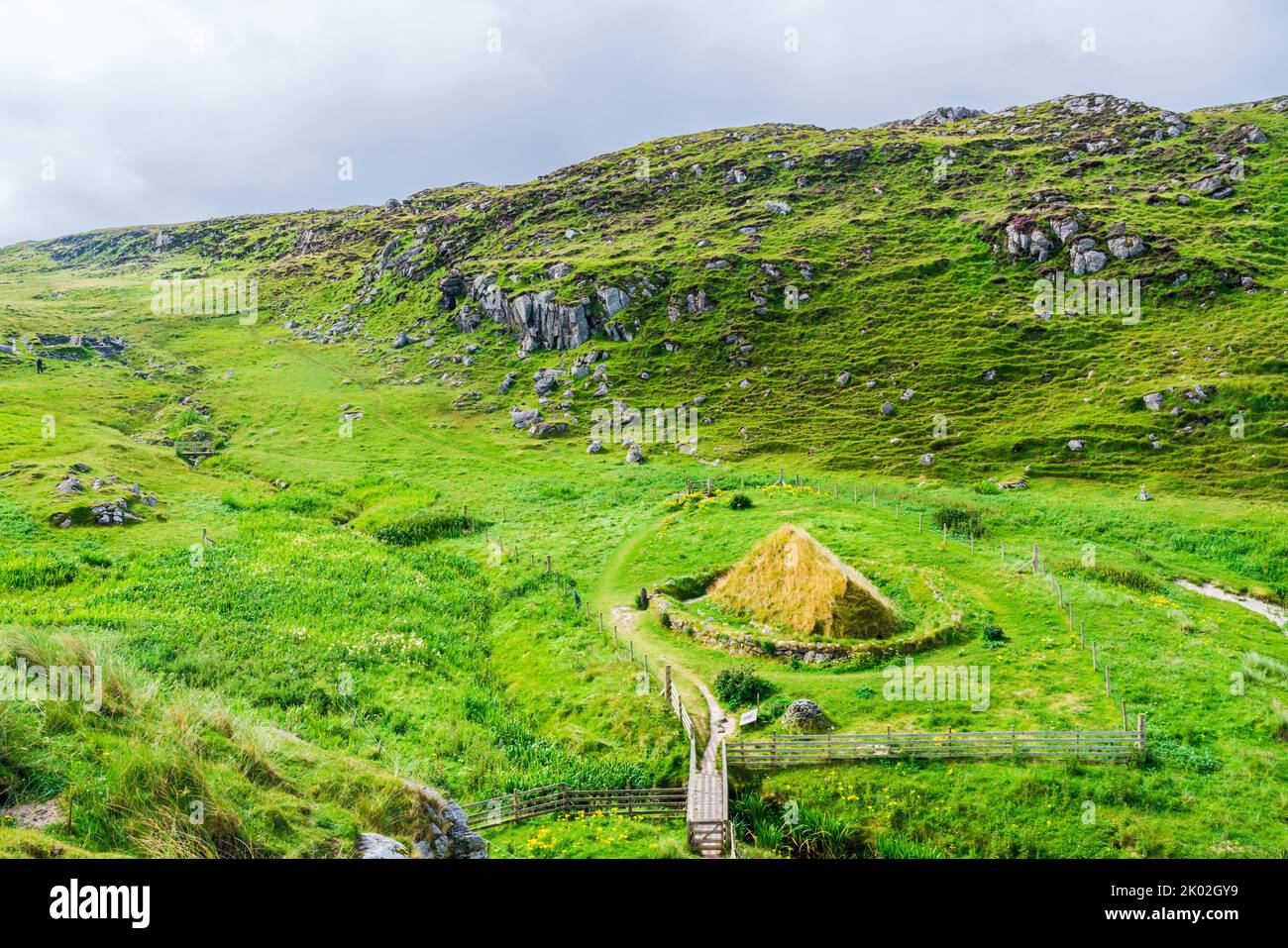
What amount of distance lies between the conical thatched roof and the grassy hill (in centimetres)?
266

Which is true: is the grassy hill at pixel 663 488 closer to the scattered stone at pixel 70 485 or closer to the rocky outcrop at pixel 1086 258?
the scattered stone at pixel 70 485

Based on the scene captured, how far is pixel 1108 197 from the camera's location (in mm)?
126188

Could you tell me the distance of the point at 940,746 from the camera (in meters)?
23.6

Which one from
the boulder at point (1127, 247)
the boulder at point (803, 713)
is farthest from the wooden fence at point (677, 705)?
the boulder at point (1127, 247)

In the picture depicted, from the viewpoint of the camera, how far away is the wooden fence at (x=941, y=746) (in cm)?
2286

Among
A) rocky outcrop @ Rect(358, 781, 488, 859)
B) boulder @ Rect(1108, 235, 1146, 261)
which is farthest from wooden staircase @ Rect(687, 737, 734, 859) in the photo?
boulder @ Rect(1108, 235, 1146, 261)

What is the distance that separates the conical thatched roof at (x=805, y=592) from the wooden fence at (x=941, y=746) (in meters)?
8.65

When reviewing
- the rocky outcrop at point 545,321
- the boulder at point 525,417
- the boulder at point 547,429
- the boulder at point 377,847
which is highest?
the rocky outcrop at point 545,321

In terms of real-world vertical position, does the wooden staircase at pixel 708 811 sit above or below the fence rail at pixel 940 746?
below

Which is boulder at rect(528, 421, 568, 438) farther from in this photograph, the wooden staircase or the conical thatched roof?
the wooden staircase

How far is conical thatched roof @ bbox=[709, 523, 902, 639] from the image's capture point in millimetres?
32844

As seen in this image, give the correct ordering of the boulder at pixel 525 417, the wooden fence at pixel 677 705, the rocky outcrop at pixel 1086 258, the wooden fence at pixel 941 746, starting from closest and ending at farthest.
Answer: the wooden fence at pixel 941 746 → the wooden fence at pixel 677 705 → the boulder at pixel 525 417 → the rocky outcrop at pixel 1086 258

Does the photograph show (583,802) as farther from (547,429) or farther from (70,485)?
(547,429)

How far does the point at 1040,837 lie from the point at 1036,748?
163 inches
